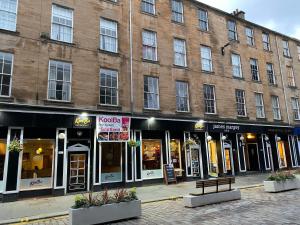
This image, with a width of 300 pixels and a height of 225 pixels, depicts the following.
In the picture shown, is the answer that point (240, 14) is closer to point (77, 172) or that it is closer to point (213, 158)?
point (213, 158)

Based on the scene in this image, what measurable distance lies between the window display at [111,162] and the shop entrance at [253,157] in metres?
13.4

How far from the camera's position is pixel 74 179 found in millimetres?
14945

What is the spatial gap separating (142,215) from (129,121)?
784 cm

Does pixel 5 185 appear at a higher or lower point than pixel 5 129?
lower

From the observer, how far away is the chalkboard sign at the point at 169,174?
17375 millimetres

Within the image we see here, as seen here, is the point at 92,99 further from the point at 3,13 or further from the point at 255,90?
the point at 255,90

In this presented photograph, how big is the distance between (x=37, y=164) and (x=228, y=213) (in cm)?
1024

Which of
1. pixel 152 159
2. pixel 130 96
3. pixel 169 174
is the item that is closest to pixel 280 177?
pixel 169 174

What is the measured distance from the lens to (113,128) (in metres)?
15.9

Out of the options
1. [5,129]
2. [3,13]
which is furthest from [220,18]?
[5,129]

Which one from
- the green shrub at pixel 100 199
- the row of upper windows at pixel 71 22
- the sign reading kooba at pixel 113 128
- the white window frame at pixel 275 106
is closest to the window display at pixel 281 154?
the white window frame at pixel 275 106

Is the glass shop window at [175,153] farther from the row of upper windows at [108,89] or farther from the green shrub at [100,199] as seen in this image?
the green shrub at [100,199]

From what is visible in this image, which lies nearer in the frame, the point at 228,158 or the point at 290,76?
the point at 228,158

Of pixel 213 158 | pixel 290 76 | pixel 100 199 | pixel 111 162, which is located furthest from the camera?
pixel 290 76
